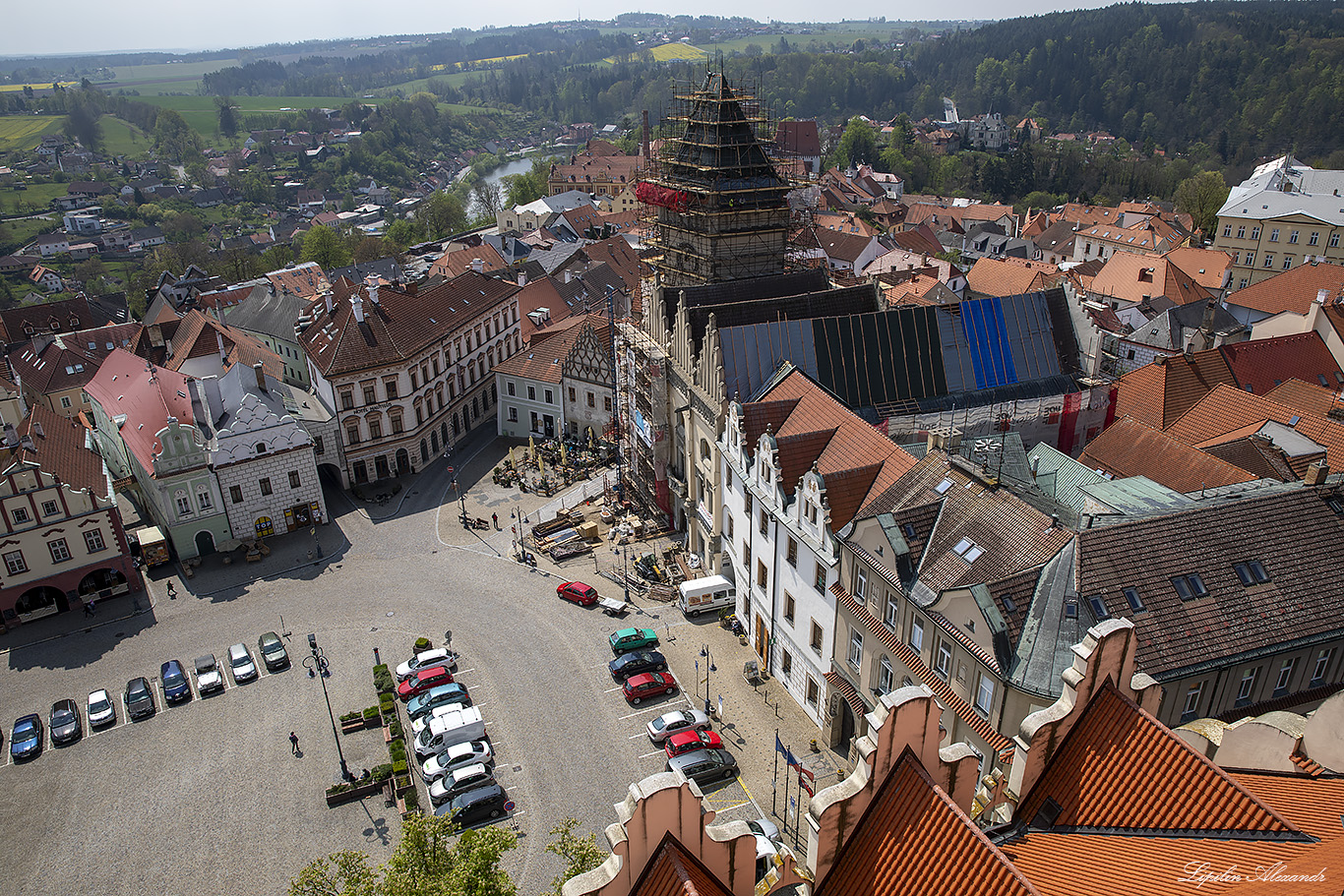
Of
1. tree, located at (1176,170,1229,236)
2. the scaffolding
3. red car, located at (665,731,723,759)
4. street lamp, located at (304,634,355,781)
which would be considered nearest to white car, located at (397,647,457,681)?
street lamp, located at (304,634,355,781)

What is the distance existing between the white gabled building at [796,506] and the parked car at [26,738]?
35433 millimetres

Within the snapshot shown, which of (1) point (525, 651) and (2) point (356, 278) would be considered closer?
(1) point (525, 651)

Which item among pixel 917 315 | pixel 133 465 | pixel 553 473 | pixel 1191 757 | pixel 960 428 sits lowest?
pixel 553 473

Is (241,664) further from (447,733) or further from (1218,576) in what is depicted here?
(1218,576)

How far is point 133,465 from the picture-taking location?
63.2 m

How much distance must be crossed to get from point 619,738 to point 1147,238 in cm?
11812

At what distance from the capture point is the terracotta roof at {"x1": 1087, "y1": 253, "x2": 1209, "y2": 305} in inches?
3472

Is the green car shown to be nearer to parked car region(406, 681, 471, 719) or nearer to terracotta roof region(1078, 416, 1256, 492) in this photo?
parked car region(406, 681, 471, 719)

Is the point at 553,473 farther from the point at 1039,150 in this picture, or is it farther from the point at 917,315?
the point at 1039,150

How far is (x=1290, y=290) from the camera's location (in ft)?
247

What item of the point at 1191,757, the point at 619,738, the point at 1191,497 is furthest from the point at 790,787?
the point at 1191,757

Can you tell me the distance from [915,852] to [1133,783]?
3.94m

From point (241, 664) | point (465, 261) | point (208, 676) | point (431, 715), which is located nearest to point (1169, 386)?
point (431, 715)

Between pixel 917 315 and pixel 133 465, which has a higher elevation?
pixel 917 315
